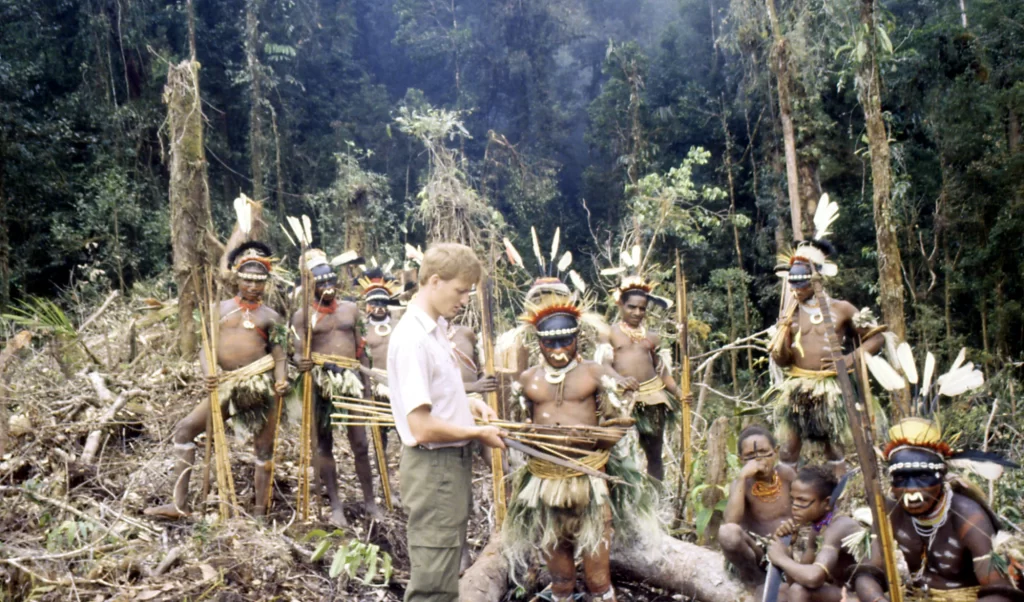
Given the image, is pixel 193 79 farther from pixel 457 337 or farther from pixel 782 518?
pixel 782 518

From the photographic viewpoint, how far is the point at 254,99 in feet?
54.5

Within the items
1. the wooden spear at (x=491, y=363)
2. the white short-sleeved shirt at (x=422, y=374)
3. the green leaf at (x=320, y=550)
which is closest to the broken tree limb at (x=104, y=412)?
the green leaf at (x=320, y=550)

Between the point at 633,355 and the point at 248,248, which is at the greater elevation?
the point at 248,248

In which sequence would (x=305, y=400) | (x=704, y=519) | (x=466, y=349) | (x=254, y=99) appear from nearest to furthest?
(x=704, y=519), (x=305, y=400), (x=466, y=349), (x=254, y=99)

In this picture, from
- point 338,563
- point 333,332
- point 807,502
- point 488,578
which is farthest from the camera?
point 333,332

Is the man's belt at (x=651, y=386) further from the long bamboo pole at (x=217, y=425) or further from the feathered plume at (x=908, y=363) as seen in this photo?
the long bamboo pole at (x=217, y=425)

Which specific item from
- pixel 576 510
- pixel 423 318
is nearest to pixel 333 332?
pixel 576 510

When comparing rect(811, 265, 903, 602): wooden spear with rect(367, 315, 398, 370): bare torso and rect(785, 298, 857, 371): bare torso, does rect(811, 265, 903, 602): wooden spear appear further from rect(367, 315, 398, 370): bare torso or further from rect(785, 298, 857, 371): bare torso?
rect(367, 315, 398, 370): bare torso

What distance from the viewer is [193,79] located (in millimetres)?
6824

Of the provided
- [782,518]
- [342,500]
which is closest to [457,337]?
[342,500]

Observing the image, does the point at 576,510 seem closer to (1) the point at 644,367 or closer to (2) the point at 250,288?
(1) the point at 644,367

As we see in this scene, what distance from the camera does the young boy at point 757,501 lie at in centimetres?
398

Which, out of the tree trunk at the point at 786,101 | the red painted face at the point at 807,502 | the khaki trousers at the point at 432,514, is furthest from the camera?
the tree trunk at the point at 786,101

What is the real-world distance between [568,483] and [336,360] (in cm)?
226
